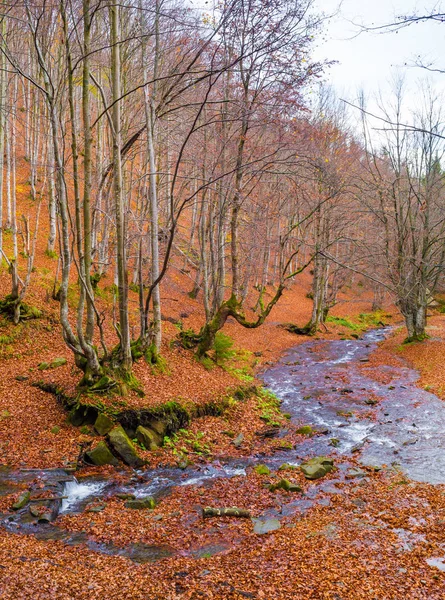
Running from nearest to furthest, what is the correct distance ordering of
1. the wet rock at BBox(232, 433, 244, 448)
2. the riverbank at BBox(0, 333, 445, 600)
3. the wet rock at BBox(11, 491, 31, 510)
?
the riverbank at BBox(0, 333, 445, 600) < the wet rock at BBox(11, 491, 31, 510) < the wet rock at BBox(232, 433, 244, 448)

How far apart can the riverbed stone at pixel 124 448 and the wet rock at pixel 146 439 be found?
35cm

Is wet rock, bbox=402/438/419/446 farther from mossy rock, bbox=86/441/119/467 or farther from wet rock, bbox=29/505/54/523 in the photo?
wet rock, bbox=29/505/54/523

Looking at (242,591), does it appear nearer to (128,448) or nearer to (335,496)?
(335,496)

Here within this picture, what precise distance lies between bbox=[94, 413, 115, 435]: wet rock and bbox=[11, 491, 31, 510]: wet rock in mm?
2195

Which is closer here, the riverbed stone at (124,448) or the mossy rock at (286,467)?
the riverbed stone at (124,448)

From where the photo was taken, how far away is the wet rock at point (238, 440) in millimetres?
9711

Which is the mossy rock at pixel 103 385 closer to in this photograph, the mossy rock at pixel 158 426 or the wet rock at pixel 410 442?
the mossy rock at pixel 158 426

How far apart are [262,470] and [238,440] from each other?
1582 millimetres

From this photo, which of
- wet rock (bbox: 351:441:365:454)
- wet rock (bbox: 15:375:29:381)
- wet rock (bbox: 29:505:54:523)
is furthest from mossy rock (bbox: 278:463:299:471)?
wet rock (bbox: 15:375:29:381)

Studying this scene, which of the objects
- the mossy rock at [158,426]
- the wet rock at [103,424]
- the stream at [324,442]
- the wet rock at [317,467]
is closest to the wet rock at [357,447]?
the stream at [324,442]

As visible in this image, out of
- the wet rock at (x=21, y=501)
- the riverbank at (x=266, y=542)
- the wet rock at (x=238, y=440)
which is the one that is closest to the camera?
the riverbank at (x=266, y=542)

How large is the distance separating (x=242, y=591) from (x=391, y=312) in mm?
34898

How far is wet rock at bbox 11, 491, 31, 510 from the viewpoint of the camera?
6.27 metres

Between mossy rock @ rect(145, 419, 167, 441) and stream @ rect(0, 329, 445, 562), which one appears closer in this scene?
stream @ rect(0, 329, 445, 562)
